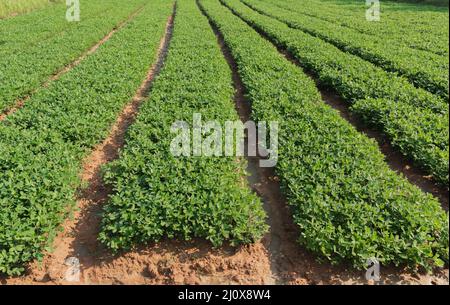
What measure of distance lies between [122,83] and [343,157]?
7.63 meters

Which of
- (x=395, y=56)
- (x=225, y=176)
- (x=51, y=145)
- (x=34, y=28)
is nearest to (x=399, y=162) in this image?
(x=225, y=176)

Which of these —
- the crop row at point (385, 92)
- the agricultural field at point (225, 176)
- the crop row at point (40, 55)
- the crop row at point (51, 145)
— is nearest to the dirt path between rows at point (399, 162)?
the agricultural field at point (225, 176)

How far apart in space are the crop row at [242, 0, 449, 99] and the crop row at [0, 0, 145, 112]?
41.7ft

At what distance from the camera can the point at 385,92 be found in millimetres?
9312

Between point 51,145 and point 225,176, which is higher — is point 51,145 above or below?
above

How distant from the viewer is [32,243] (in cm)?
493

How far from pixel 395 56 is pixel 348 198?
976 centimetres

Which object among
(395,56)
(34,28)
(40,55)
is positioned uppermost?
(34,28)

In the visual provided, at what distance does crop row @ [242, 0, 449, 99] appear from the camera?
10.4 metres

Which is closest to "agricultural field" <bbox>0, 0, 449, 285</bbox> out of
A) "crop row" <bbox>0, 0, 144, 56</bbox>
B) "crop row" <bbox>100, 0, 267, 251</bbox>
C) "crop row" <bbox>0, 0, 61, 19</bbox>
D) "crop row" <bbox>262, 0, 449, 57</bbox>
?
"crop row" <bbox>100, 0, 267, 251</bbox>

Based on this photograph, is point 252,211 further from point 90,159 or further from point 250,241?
point 90,159

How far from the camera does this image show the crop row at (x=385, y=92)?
6786mm

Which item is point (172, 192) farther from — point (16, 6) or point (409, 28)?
point (16, 6)

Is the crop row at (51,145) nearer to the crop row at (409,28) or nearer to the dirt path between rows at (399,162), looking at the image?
the dirt path between rows at (399,162)
